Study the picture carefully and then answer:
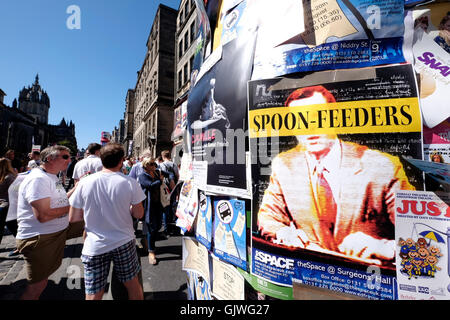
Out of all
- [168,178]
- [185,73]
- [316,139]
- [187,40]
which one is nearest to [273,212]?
[316,139]

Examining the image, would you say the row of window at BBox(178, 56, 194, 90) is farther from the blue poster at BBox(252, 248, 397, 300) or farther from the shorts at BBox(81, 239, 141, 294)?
the blue poster at BBox(252, 248, 397, 300)

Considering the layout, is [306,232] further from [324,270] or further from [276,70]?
[276,70]

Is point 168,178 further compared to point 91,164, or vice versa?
point 168,178

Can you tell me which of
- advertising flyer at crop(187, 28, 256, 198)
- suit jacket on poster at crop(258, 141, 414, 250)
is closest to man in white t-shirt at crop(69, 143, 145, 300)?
advertising flyer at crop(187, 28, 256, 198)

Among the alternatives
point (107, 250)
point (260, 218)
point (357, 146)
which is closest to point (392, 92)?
point (357, 146)

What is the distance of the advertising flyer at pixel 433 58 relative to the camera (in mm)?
805

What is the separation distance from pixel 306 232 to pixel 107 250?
1.81m

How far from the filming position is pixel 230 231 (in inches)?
47.4

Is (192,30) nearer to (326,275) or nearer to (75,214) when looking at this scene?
(75,214)

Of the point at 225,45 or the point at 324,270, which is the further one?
the point at 225,45

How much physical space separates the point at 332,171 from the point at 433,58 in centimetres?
63

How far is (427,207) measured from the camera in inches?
31.9

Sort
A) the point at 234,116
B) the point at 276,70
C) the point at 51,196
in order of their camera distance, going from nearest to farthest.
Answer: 1. the point at 276,70
2. the point at 234,116
3. the point at 51,196

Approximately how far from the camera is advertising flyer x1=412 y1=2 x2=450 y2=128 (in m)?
0.81
